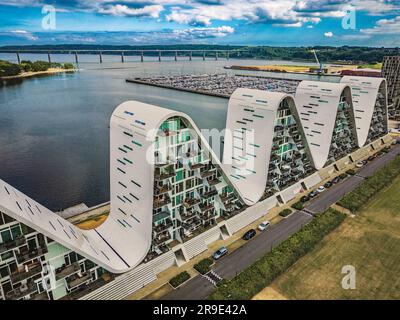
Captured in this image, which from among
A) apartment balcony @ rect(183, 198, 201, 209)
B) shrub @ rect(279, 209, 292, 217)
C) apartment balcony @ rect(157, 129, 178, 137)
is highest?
apartment balcony @ rect(157, 129, 178, 137)

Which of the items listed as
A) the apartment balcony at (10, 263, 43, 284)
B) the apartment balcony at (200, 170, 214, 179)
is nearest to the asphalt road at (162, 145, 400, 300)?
the apartment balcony at (200, 170, 214, 179)

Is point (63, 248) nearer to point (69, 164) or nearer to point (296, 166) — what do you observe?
point (296, 166)

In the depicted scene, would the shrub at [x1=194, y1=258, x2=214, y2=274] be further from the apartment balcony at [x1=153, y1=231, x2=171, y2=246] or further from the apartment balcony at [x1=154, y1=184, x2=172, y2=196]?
the apartment balcony at [x1=154, y1=184, x2=172, y2=196]

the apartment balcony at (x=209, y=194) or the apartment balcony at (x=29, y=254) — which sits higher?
the apartment balcony at (x=29, y=254)

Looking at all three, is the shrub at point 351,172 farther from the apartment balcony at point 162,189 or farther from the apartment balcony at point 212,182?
the apartment balcony at point 162,189

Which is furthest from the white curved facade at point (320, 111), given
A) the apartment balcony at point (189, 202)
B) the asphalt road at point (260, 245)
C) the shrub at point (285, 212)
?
the apartment balcony at point (189, 202)

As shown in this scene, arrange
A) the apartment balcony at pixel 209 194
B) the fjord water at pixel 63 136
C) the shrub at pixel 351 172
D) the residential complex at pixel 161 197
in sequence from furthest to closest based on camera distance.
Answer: the shrub at pixel 351 172
the fjord water at pixel 63 136
the apartment balcony at pixel 209 194
the residential complex at pixel 161 197

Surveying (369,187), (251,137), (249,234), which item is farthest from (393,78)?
(249,234)
